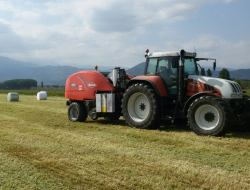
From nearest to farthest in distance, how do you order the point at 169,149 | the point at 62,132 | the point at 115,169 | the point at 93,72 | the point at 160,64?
1. the point at 115,169
2. the point at 169,149
3. the point at 62,132
4. the point at 160,64
5. the point at 93,72

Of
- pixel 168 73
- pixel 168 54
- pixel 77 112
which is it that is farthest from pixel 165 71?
pixel 77 112

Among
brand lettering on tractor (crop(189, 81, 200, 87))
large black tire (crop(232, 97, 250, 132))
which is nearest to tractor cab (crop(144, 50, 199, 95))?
brand lettering on tractor (crop(189, 81, 200, 87))

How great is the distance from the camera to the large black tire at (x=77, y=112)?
1077cm

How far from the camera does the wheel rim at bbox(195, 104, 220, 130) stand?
746 cm

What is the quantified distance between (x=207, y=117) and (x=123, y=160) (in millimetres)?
3171

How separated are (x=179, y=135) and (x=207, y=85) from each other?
5.21 ft

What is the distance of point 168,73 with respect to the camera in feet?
28.5

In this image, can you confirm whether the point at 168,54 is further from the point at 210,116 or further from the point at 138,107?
the point at 210,116

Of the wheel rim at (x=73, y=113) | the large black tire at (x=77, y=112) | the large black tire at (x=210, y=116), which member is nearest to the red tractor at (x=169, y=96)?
the large black tire at (x=210, y=116)

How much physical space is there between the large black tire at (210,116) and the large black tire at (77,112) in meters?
4.48

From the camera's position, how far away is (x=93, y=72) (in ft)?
34.2

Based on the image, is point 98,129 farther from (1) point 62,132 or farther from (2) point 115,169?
(2) point 115,169

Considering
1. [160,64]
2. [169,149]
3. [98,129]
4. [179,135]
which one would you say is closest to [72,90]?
[98,129]

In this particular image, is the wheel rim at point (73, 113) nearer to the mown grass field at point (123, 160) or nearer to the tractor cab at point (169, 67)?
the mown grass field at point (123, 160)
